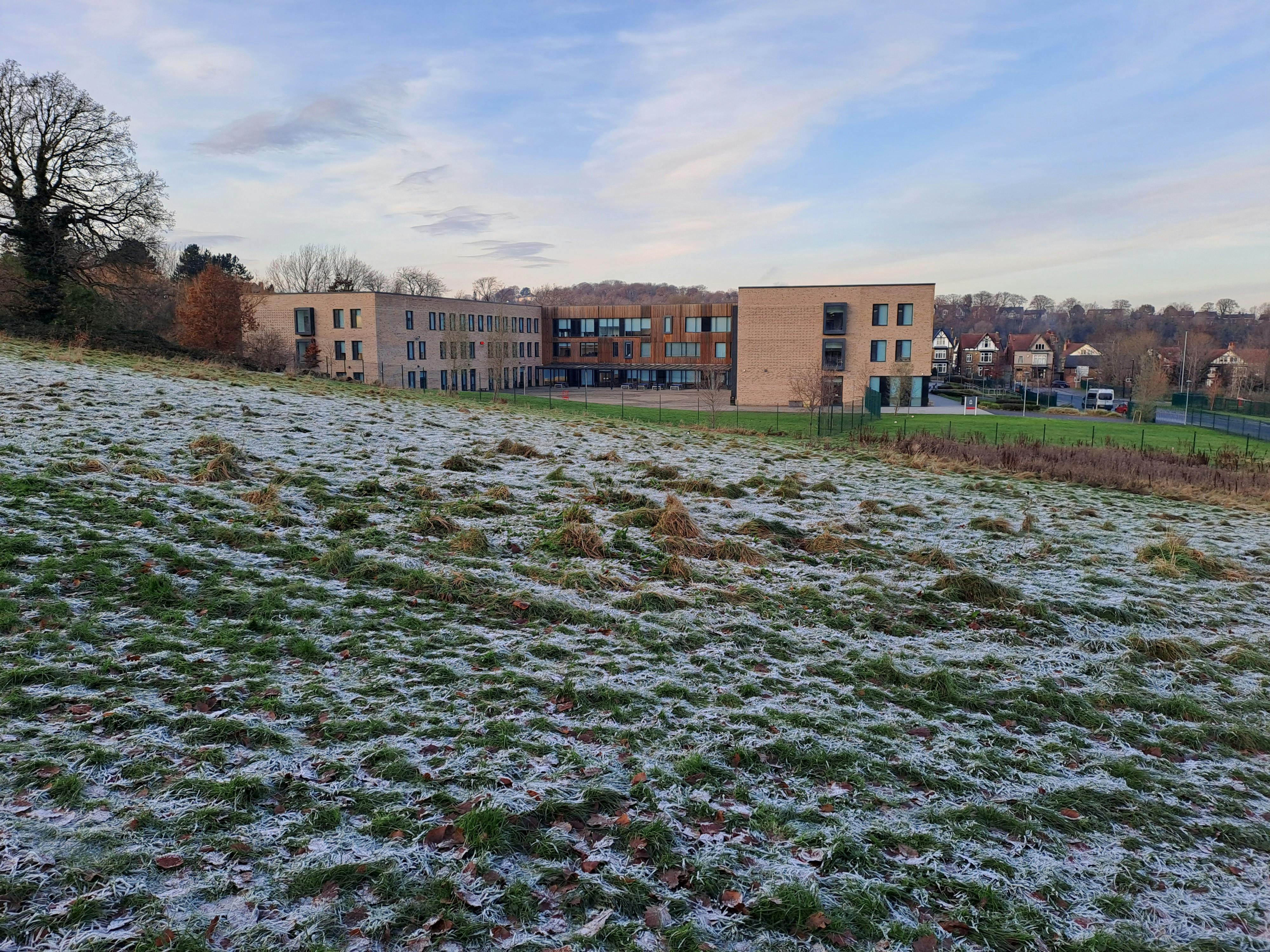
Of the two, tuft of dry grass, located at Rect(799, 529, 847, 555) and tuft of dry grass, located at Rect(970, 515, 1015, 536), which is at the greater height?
tuft of dry grass, located at Rect(799, 529, 847, 555)

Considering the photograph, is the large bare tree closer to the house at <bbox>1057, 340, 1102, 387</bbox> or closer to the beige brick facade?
the beige brick facade

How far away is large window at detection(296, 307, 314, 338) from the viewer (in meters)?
59.4

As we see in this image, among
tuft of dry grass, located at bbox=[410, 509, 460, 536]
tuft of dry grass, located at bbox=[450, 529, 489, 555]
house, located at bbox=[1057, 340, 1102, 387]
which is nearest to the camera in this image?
tuft of dry grass, located at bbox=[450, 529, 489, 555]

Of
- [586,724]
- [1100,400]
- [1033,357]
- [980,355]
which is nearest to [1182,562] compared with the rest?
[586,724]

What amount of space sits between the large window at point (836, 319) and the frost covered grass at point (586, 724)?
4634cm

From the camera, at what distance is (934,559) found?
34.3 ft

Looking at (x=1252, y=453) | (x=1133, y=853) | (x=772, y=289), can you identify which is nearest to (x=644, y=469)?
(x=1133, y=853)

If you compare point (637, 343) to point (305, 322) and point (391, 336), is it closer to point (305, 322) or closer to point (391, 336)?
point (391, 336)

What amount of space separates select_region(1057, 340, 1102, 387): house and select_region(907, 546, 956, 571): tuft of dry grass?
10833 centimetres

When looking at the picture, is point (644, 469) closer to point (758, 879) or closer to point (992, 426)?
point (758, 879)

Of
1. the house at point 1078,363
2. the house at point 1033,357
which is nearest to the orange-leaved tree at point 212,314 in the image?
the house at point 1033,357

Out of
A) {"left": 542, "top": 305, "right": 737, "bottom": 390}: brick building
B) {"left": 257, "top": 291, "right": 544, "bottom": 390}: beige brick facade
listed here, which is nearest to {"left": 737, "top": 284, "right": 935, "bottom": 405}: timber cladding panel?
{"left": 542, "top": 305, "right": 737, "bottom": 390}: brick building

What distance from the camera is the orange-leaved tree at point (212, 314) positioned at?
4097cm

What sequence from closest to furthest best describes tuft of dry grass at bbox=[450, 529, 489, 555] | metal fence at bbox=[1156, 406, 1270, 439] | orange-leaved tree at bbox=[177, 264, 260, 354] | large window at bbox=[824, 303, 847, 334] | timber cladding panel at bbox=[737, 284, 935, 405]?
1. tuft of dry grass at bbox=[450, 529, 489, 555]
2. orange-leaved tree at bbox=[177, 264, 260, 354]
3. metal fence at bbox=[1156, 406, 1270, 439]
4. timber cladding panel at bbox=[737, 284, 935, 405]
5. large window at bbox=[824, 303, 847, 334]
